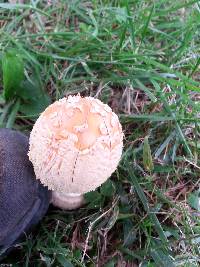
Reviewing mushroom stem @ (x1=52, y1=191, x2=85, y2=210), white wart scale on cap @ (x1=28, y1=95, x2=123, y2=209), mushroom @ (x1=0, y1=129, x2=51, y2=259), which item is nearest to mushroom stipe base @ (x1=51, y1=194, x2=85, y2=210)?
mushroom stem @ (x1=52, y1=191, x2=85, y2=210)

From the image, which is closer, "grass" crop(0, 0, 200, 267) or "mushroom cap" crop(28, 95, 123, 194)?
"mushroom cap" crop(28, 95, 123, 194)

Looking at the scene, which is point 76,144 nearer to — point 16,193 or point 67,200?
point 16,193

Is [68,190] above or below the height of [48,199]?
above

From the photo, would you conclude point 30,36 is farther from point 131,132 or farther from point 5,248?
point 5,248

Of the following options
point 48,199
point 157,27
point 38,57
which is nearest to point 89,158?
point 48,199

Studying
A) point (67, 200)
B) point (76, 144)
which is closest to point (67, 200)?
point (67, 200)

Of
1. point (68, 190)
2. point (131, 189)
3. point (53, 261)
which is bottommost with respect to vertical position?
point (53, 261)

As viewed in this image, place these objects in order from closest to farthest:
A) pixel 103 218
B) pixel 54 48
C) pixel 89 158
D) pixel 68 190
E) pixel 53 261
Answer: pixel 89 158
pixel 68 190
pixel 53 261
pixel 103 218
pixel 54 48

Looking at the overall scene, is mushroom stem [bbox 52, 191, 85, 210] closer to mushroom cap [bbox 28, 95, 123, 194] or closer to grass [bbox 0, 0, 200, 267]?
grass [bbox 0, 0, 200, 267]
